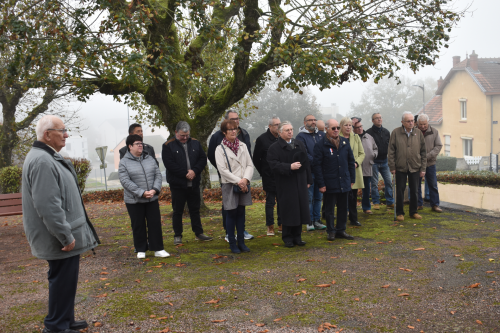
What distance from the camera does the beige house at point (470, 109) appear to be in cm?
3553

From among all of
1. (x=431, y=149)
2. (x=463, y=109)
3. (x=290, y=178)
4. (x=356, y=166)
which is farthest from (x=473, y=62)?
(x=290, y=178)

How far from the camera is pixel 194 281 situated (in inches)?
220

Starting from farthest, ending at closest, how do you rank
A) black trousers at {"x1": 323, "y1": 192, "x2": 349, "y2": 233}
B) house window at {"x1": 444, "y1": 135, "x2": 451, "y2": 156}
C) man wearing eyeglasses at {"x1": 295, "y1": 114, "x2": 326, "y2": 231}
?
1. house window at {"x1": 444, "y1": 135, "x2": 451, "y2": 156}
2. man wearing eyeglasses at {"x1": 295, "y1": 114, "x2": 326, "y2": 231}
3. black trousers at {"x1": 323, "y1": 192, "x2": 349, "y2": 233}

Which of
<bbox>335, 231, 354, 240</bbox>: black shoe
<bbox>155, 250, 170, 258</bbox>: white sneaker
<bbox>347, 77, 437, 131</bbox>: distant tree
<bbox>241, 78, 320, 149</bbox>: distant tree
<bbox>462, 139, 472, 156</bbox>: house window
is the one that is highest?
<bbox>347, 77, 437, 131</bbox>: distant tree

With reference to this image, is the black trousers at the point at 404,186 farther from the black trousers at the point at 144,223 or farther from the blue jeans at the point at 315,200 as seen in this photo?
the black trousers at the point at 144,223

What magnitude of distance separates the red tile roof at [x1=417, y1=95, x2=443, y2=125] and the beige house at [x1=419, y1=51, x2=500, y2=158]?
0.09m

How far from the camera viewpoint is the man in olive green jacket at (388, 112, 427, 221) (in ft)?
28.9

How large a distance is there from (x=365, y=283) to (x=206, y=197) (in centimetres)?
1204

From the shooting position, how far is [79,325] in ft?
13.6

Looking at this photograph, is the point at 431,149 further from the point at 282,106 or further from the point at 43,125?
the point at 282,106

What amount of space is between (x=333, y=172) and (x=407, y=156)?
2.23 meters

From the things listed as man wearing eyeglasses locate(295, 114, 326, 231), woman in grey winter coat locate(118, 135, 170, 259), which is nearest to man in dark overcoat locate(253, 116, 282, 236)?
man wearing eyeglasses locate(295, 114, 326, 231)

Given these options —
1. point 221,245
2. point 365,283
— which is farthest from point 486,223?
point 221,245

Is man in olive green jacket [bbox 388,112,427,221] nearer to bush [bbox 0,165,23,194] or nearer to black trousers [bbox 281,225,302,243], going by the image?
black trousers [bbox 281,225,302,243]
